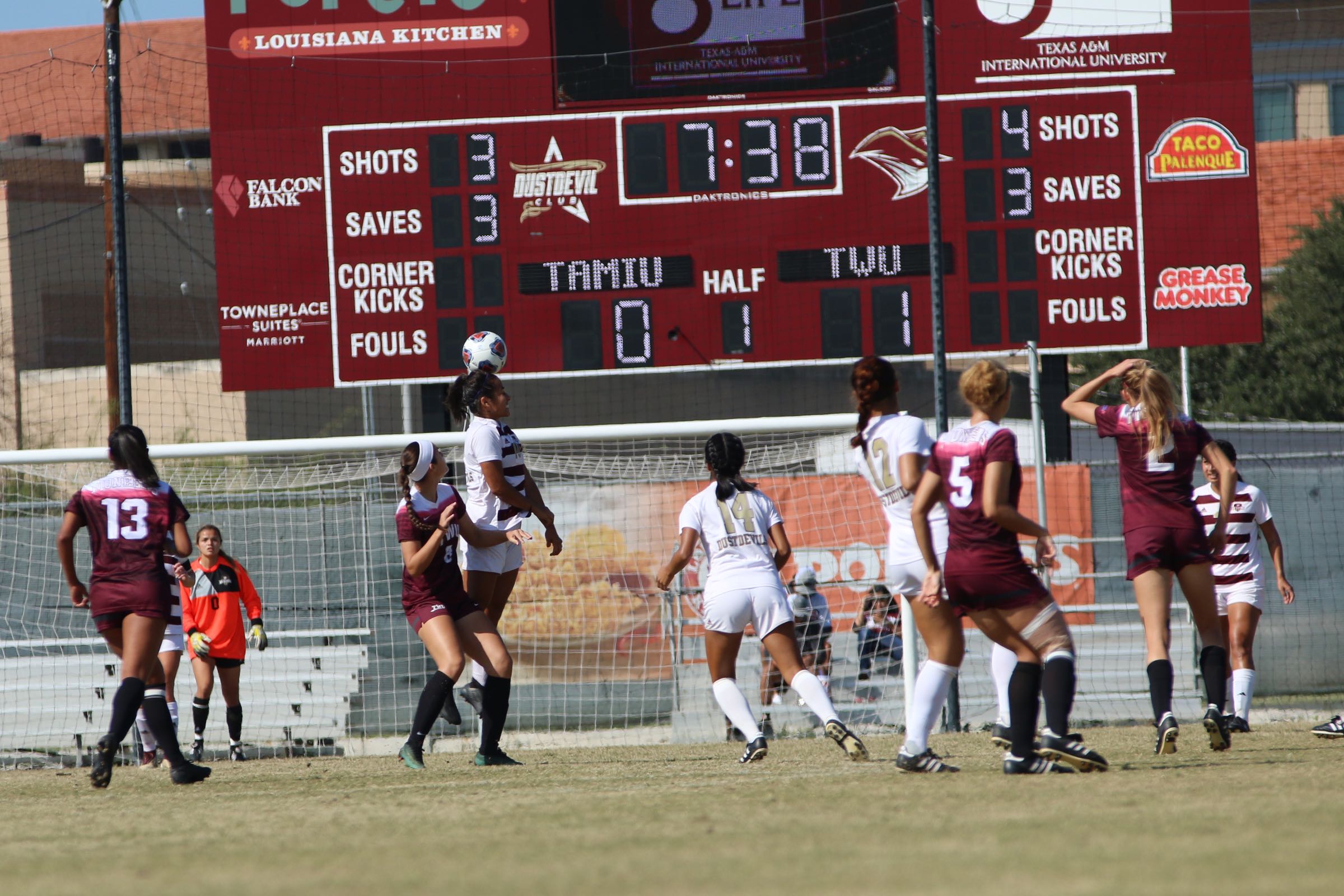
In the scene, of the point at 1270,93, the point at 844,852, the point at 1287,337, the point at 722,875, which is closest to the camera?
the point at 722,875

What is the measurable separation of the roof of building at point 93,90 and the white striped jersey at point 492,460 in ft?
92.0

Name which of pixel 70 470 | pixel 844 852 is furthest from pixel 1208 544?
pixel 70 470

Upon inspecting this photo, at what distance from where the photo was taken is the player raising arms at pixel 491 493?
7676mm

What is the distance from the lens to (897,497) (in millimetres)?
6277

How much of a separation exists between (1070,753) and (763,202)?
909 centimetres

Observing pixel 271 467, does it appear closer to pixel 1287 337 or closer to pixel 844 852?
pixel 844 852

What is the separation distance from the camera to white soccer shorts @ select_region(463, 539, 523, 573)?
312 inches

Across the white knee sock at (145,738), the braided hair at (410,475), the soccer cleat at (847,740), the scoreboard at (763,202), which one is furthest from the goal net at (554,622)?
the soccer cleat at (847,740)

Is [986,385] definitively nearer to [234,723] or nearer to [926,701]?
[926,701]

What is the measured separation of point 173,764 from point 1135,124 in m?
10.8

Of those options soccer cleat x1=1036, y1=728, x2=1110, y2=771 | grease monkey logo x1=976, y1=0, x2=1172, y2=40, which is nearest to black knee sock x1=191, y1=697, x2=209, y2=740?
soccer cleat x1=1036, y1=728, x2=1110, y2=771

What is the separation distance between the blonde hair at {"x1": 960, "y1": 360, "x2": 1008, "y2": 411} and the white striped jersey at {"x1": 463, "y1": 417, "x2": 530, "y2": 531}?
106 inches

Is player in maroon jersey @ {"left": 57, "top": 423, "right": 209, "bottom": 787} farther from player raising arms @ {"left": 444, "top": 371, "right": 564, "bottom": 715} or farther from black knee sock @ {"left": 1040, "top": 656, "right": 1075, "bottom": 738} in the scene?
black knee sock @ {"left": 1040, "top": 656, "right": 1075, "bottom": 738}

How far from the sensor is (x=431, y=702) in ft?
24.1
